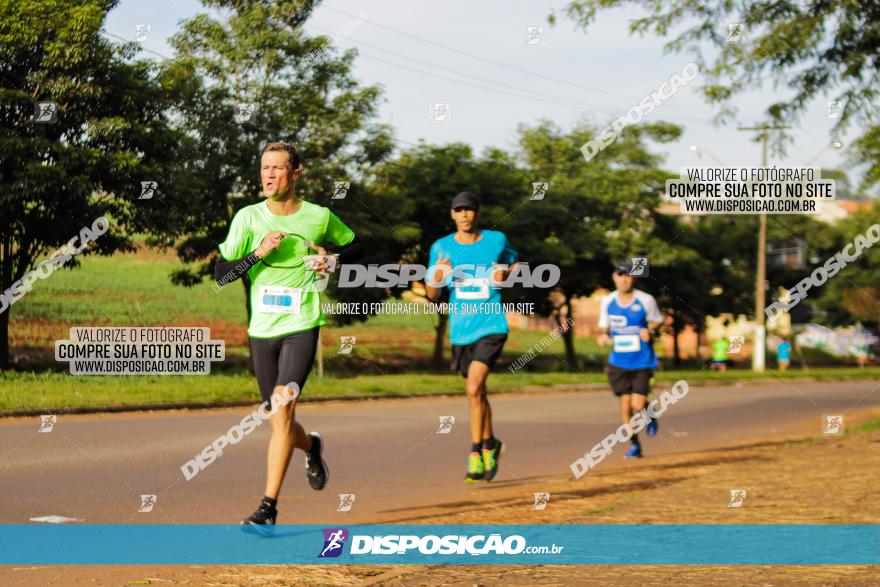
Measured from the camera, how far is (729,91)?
11914mm

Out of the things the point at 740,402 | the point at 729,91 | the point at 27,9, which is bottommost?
the point at 740,402

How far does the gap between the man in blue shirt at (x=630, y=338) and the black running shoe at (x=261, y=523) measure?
20.3ft

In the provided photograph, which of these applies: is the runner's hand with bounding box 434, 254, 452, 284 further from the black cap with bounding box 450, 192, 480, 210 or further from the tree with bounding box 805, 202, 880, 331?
the tree with bounding box 805, 202, 880, 331

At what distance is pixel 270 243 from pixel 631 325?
21.8 feet

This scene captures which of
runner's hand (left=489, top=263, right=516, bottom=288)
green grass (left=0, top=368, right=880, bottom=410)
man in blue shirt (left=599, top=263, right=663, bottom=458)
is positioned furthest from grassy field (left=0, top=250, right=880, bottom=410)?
runner's hand (left=489, top=263, right=516, bottom=288)

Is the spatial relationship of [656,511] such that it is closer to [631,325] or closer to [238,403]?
[631,325]

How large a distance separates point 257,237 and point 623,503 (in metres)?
3.25

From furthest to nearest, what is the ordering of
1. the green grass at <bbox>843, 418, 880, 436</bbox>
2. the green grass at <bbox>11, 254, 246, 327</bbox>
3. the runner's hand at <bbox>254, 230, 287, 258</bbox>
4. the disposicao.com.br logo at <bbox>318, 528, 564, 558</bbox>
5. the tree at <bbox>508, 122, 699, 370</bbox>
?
the tree at <bbox>508, 122, 699, 370</bbox> → the green grass at <bbox>11, 254, 246, 327</bbox> → the green grass at <bbox>843, 418, 880, 436</bbox> → the runner's hand at <bbox>254, 230, 287, 258</bbox> → the disposicao.com.br logo at <bbox>318, 528, 564, 558</bbox>

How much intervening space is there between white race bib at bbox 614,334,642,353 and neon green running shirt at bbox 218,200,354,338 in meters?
6.29

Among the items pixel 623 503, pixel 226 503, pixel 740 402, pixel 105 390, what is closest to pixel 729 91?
pixel 623 503

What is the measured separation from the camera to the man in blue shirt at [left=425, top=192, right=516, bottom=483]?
8.05 metres

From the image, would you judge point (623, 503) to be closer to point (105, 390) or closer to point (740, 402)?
point (105, 390)

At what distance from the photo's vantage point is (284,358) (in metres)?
6.37

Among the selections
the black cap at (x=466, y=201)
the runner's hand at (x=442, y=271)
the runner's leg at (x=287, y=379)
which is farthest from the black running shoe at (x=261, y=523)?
the black cap at (x=466, y=201)
